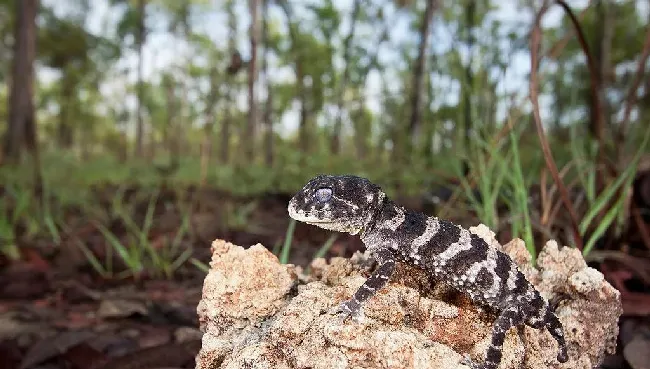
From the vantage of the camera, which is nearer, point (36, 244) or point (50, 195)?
point (36, 244)

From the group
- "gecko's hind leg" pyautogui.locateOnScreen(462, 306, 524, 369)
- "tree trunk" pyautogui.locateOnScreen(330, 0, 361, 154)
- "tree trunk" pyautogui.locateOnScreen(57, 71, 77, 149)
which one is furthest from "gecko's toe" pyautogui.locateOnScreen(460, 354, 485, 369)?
"tree trunk" pyautogui.locateOnScreen(57, 71, 77, 149)

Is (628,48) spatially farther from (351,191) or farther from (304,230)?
(351,191)

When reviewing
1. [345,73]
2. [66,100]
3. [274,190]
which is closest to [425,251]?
[345,73]

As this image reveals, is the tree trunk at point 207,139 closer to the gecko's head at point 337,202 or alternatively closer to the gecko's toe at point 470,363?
the gecko's head at point 337,202

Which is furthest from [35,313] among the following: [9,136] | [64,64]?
[64,64]

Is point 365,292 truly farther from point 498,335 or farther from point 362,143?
point 362,143

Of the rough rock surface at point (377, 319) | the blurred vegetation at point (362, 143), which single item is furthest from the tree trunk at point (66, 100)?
the rough rock surface at point (377, 319)

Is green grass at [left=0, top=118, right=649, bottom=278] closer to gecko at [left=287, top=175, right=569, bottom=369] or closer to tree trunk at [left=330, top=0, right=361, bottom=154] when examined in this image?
tree trunk at [left=330, top=0, right=361, bottom=154]
